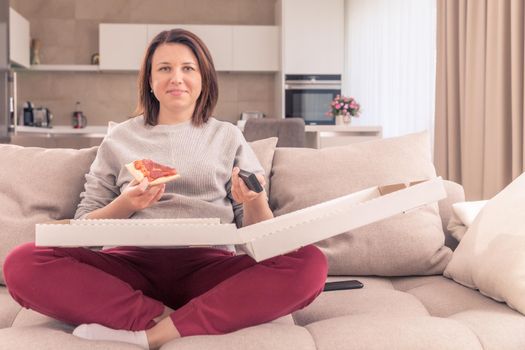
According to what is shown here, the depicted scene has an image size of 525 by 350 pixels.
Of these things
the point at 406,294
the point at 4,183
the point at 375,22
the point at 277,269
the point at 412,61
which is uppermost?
the point at 375,22

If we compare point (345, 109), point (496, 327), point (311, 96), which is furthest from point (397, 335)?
point (311, 96)

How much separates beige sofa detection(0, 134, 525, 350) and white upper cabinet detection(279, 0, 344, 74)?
15.9 feet

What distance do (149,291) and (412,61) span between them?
4.33 m

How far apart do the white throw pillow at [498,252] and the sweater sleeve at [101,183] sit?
0.96 meters

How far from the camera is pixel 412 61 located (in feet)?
18.1

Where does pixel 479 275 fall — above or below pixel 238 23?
below

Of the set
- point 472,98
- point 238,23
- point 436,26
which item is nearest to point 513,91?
point 472,98

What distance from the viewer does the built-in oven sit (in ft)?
22.5

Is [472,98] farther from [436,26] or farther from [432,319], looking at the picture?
[432,319]

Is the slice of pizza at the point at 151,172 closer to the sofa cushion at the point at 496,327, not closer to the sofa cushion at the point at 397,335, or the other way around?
the sofa cushion at the point at 397,335

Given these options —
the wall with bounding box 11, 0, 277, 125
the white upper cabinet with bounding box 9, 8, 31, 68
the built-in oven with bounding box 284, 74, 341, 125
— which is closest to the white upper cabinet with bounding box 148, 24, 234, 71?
the wall with bounding box 11, 0, 277, 125

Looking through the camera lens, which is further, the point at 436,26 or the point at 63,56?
the point at 63,56

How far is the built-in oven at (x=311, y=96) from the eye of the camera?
686cm

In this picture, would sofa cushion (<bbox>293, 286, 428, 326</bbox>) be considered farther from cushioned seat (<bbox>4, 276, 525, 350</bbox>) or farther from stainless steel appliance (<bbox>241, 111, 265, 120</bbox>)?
stainless steel appliance (<bbox>241, 111, 265, 120</bbox>)
